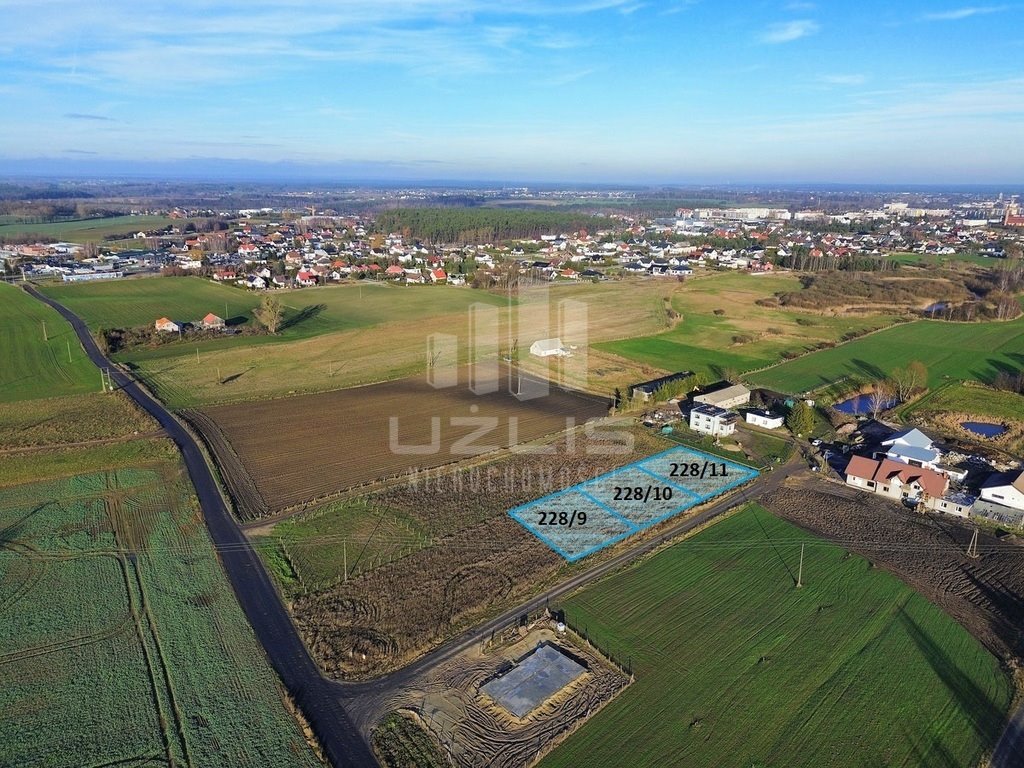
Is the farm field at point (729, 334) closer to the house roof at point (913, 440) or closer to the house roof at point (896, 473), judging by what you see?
the house roof at point (913, 440)

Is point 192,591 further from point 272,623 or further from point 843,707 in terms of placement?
point 843,707

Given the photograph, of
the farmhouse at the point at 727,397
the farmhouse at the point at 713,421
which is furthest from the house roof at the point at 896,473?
the farmhouse at the point at 727,397

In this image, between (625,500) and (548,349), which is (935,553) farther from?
(548,349)

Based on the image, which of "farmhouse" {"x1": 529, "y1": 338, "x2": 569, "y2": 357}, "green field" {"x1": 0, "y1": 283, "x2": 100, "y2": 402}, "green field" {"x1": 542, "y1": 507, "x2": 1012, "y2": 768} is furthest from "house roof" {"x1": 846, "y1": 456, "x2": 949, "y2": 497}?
"green field" {"x1": 0, "y1": 283, "x2": 100, "y2": 402}

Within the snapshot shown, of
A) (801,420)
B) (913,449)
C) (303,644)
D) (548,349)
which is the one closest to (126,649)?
(303,644)

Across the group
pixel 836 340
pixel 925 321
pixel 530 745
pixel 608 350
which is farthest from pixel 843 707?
pixel 925 321

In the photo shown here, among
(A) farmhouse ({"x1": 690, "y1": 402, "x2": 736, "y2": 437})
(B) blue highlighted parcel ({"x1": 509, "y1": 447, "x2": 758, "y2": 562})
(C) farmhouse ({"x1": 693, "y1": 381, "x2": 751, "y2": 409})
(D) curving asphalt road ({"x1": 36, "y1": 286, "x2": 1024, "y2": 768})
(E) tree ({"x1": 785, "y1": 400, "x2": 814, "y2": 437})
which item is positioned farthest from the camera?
(C) farmhouse ({"x1": 693, "y1": 381, "x2": 751, "y2": 409})

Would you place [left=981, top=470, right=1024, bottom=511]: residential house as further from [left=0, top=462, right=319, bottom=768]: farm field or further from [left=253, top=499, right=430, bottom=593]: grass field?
[left=0, top=462, right=319, bottom=768]: farm field
